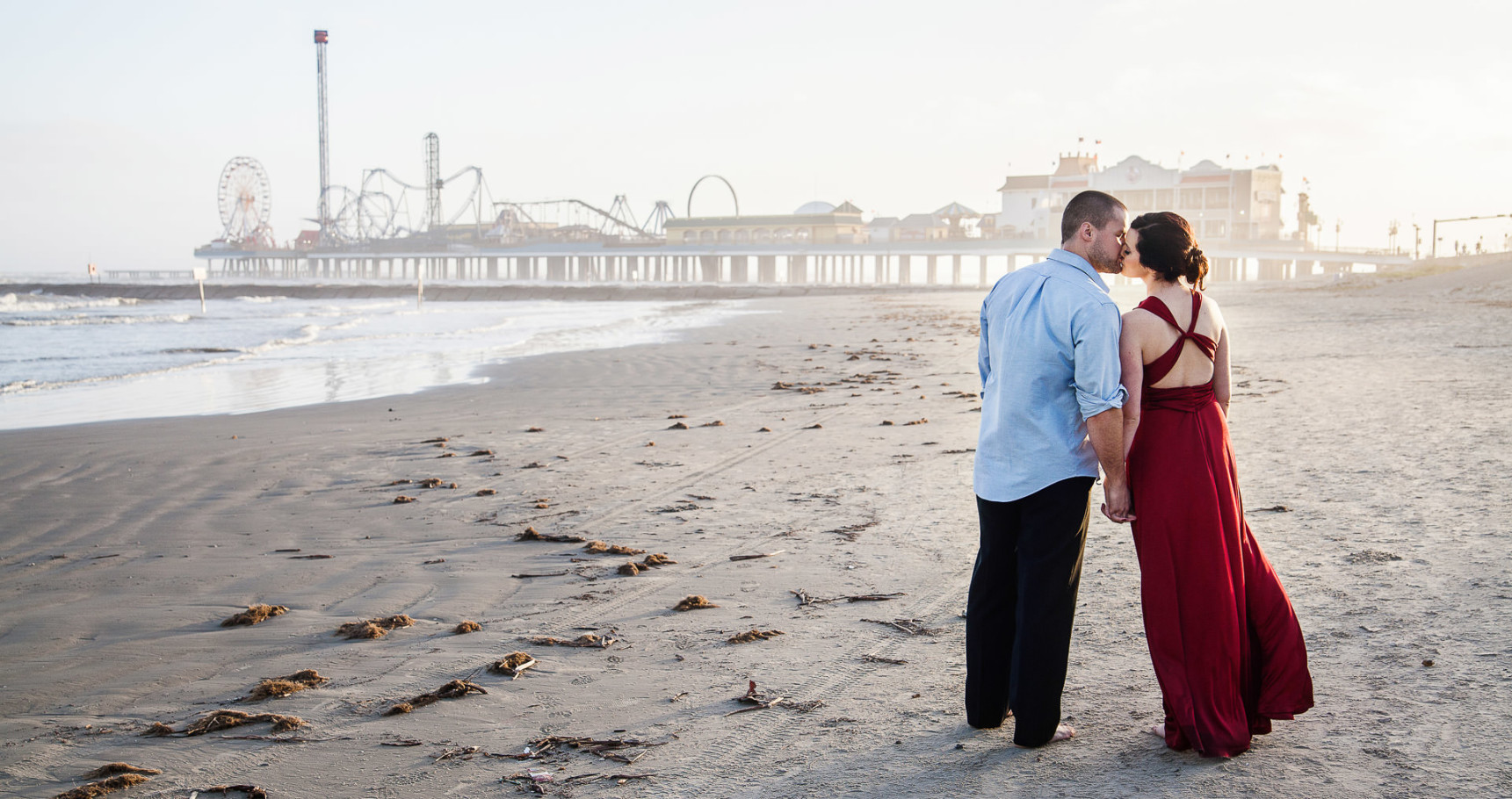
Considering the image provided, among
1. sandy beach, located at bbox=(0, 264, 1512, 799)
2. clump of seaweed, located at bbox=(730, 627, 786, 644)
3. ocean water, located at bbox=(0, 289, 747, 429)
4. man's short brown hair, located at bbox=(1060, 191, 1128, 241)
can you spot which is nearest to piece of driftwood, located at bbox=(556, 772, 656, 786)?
sandy beach, located at bbox=(0, 264, 1512, 799)

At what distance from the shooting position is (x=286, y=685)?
3115 millimetres

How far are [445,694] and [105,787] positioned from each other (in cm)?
87

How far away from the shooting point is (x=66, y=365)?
15500mm

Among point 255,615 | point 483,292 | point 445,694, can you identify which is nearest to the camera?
point 445,694

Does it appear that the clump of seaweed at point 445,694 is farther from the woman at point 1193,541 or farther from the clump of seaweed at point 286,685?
the woman at point 1193,541

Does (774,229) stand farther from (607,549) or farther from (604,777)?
A: (604,777)

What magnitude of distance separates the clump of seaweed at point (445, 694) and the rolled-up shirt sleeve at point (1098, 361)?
6.39 feet

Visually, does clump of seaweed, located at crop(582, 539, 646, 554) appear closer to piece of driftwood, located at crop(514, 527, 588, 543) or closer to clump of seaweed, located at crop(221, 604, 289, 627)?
piece of driftwood, located at crop(514, 527, 588, 543)

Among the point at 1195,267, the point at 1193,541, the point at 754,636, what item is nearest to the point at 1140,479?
the point at 1193,541

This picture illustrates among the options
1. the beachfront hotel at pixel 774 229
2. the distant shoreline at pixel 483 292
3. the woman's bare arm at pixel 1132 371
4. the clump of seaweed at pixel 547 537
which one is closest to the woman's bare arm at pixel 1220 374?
the woman's bare arm at pixel 1132 371

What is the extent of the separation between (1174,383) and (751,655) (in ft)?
5.23

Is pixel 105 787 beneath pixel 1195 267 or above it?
beneath

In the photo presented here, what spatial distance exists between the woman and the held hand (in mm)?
27

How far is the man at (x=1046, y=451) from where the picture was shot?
8.49 ft
